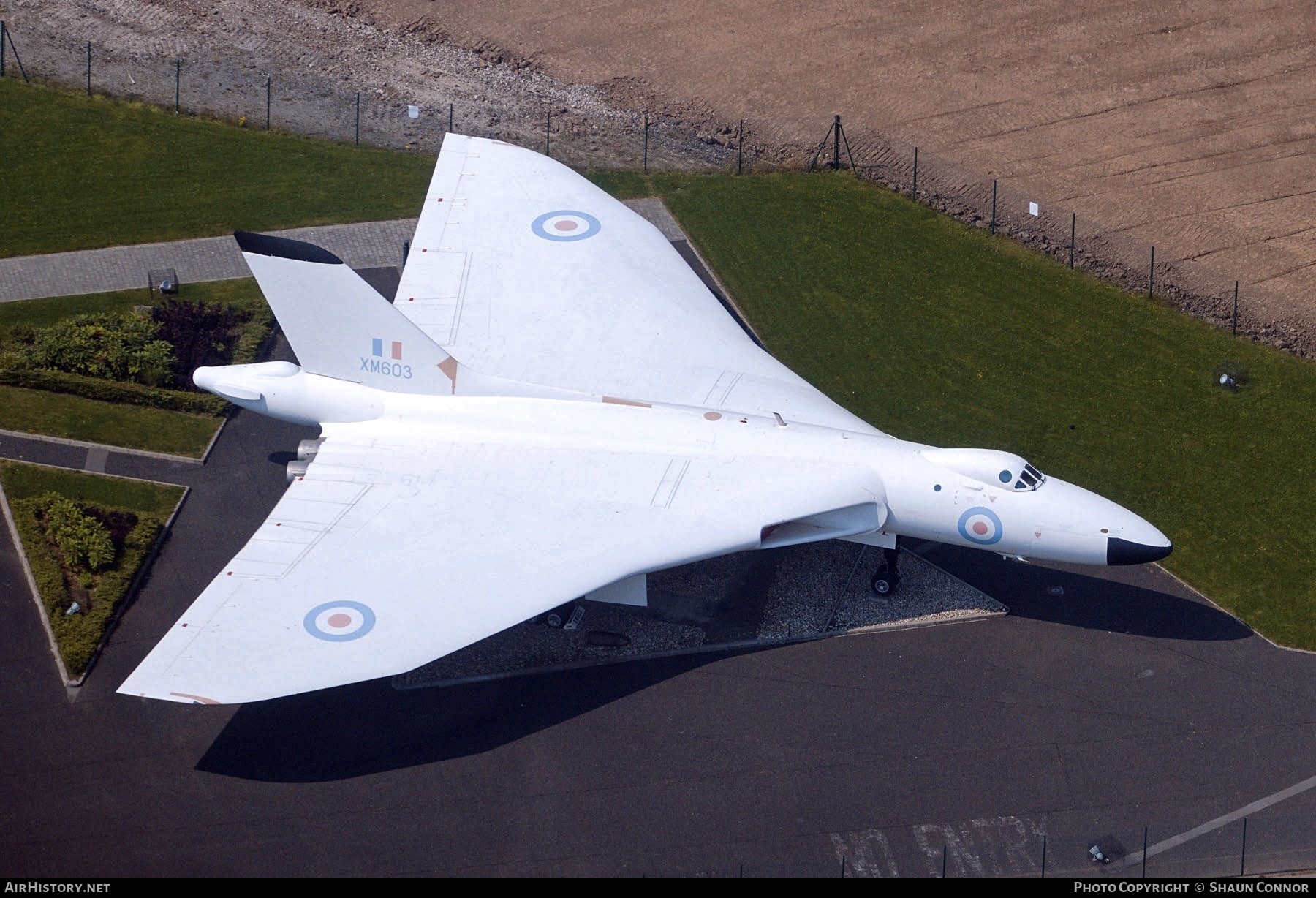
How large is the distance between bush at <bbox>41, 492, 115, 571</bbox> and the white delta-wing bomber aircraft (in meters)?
4.65

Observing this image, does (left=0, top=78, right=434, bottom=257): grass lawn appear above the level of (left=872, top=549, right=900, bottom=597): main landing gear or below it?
above

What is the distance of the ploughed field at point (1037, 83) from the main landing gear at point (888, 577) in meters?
18.4

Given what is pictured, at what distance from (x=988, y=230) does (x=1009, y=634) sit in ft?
59.5

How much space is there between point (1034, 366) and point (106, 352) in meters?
27.4

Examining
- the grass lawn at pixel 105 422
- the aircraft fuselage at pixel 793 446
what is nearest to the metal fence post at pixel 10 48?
the grass lawn at pixel 105 422

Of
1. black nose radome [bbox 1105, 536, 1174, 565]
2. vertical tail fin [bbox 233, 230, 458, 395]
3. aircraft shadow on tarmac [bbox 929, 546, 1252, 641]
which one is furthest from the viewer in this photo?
aircraft shadow on tarmac [bbox 929, 546, 1252, 641]

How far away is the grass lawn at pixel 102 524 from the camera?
34562 mm

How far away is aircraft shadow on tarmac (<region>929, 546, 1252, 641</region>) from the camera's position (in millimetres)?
35875

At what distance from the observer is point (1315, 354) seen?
44.3 meters

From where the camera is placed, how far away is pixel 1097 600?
3659 centimetres

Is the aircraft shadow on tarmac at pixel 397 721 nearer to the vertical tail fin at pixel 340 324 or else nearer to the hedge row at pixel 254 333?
the vertical tail fin at pixel 340 324

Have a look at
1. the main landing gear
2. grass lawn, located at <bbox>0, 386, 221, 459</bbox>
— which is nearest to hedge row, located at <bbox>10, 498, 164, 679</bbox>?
grass lawn, located at <bbox>0, 386, 221, 459</bbox>

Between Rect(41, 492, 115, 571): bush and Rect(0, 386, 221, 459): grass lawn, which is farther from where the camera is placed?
Rect(0, 386, 221, 459): grass lawn

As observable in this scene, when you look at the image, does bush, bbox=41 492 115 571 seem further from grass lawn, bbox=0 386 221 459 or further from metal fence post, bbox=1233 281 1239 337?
metal fence post, bbox=1233 281 1239 337
